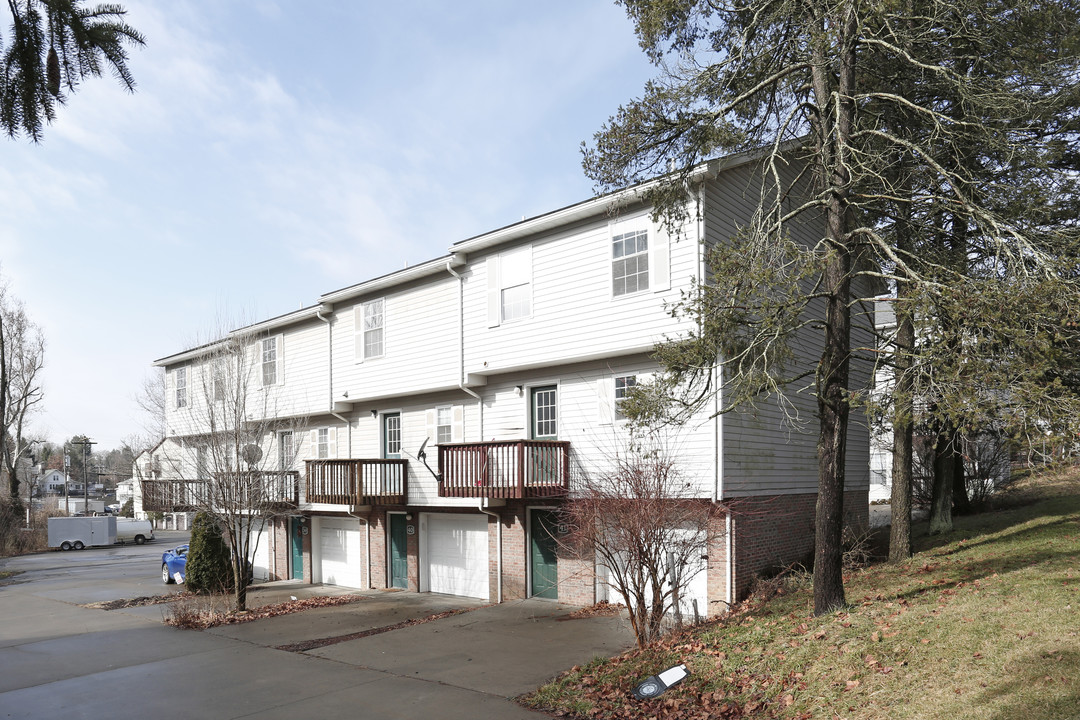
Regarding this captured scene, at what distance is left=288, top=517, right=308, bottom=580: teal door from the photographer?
2423cm

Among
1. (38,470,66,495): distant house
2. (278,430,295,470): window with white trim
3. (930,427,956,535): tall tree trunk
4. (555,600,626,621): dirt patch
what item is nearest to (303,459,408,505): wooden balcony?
(278,430,295,470): window with white trim

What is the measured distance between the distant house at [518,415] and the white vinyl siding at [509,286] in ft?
0.13

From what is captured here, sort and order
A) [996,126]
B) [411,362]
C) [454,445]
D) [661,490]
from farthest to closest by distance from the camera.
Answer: [411,362]
[454,445]
[661,490]
[996,126]

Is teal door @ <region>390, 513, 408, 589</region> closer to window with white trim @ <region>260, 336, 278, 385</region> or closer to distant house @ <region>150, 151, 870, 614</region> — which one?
distant house @ <region>150, 151, 870, 614</region>

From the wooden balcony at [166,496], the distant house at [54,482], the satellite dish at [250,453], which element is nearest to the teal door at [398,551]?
the satellite dish at [250,453]

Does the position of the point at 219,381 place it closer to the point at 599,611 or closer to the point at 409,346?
the point at 409,346

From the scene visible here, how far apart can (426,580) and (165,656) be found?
7.47 meters

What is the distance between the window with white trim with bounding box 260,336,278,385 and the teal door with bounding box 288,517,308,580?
4.74 m

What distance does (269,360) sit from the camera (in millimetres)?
24844

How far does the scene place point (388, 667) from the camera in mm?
Answer: 12148

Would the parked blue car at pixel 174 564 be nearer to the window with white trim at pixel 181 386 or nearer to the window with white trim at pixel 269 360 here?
the window with white trim at pixel 269 360

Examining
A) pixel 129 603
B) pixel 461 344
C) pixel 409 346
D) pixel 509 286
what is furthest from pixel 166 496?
pixel 509 286

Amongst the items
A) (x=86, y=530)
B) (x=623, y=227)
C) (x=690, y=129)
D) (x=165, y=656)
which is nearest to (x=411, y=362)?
(x=623, y=227)

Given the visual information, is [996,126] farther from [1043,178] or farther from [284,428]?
[284,428]
